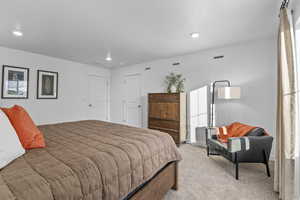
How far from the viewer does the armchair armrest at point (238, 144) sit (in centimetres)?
218

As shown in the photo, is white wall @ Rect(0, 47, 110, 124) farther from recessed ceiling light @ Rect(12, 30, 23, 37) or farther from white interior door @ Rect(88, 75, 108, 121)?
recessed ceiling light @ Rect(12, 30, 23, 37)

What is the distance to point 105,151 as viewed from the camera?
3.97ft

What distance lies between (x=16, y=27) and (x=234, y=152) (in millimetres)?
4274

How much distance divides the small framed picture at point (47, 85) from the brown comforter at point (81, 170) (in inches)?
129

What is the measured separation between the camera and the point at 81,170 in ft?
3.08

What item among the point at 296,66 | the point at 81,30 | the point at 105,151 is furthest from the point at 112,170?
the point at 81,30

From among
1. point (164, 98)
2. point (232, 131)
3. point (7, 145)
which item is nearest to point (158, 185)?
point (7, 145)

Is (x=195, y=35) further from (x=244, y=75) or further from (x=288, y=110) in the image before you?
(x=288, y=110)

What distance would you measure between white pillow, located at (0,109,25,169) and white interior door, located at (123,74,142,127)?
407 centimetres

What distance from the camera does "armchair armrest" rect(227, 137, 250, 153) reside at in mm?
2184

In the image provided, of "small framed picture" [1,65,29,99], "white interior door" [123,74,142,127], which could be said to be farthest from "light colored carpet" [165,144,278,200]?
"small framed picture" [1,65,29,99]

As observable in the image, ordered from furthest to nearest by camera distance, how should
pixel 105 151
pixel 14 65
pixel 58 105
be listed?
pixel 58 105 → pixel 14 65 → pixel 105 151

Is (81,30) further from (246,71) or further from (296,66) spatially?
(246,71)

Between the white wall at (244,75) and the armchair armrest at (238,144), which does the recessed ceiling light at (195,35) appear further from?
the armchair armrest at (238,144)
